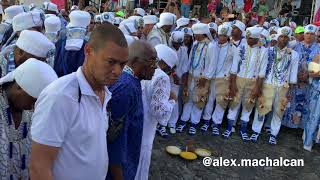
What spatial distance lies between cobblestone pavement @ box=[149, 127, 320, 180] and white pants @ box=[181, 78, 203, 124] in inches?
11.9

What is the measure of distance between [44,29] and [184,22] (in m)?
3.21

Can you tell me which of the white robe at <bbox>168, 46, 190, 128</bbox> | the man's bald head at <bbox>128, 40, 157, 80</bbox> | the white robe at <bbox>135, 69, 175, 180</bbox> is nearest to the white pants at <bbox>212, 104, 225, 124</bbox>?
the white robe at <bbox>168, 46, 190, 128</bbox>

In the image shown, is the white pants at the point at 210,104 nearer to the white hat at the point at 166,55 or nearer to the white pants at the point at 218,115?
the white pants at the point at 218,115

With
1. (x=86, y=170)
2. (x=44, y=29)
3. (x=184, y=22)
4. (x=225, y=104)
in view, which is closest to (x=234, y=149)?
(x=225, y=104)

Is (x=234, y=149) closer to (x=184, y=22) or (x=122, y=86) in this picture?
(x=184, y=22)

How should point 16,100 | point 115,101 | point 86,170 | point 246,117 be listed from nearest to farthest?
point 86,170 → point 16,100 → point 115,101 → point 246,117

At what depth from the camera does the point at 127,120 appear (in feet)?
8.68

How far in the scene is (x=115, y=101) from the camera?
8.50 feet

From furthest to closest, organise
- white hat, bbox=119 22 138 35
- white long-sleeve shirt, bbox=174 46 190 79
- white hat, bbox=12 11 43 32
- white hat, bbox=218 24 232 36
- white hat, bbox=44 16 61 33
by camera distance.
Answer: white long-sleeve shirt, bbox=174 46 190 79, white hat, bbox=218 24 232 36, white hat, bbox=119 22 138 35, white hat, bbox=44 16 61 33, white hat, bbox=12 11 43 32

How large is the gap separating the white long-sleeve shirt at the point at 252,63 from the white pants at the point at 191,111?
89cm

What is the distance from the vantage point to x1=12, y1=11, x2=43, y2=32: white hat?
455cm

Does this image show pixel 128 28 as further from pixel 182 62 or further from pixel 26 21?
pixel 26 21

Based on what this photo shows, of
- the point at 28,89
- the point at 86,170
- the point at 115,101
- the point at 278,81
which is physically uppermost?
the point at 28,89

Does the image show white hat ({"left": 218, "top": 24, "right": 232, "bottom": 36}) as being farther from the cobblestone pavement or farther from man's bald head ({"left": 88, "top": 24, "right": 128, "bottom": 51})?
man's bald head ({"left": 88, "top": 24, "right": 128, "bottom": 51})
